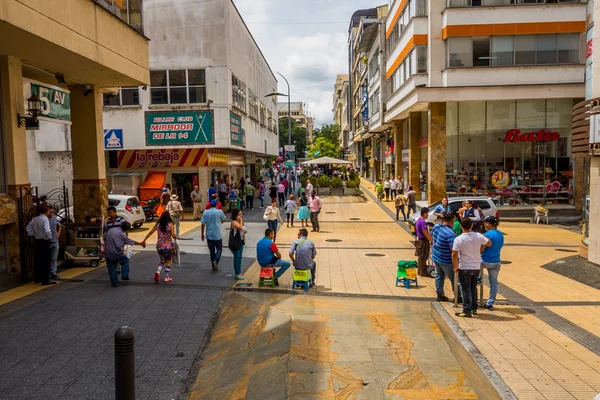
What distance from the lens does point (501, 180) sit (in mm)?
26625

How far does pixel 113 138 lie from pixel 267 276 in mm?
18418

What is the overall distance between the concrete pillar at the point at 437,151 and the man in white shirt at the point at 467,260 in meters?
18.2

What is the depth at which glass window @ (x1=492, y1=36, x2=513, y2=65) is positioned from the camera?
24.8 m

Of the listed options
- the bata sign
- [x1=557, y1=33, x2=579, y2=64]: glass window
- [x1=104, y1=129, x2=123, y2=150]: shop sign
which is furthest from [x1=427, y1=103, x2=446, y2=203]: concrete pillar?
[x1=104, y1=129, x2=123, y2=150]: shop sign

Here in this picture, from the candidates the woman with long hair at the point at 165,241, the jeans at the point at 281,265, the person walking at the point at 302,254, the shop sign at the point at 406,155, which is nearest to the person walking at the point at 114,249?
the woman with long hair at the point at 165,241

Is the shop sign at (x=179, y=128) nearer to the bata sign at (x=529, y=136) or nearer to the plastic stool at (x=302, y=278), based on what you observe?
the bata sign at (x=529, y=136)

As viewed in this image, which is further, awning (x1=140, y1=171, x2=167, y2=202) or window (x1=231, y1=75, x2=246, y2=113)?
window (x1=231, y1=75, x2=246, y2=113)

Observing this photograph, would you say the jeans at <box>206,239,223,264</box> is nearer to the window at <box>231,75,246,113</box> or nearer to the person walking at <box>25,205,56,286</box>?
the person walking at <box>25,205,56,286</box>

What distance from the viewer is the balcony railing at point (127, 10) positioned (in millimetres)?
12027

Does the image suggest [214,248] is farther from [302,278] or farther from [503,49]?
[503,49]

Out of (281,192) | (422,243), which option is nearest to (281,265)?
(422,243)

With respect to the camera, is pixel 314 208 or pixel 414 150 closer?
pixel 314 208

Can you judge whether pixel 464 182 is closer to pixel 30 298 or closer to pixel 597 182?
pixel 597 182

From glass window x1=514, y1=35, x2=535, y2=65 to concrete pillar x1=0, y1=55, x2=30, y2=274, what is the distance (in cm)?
2243
